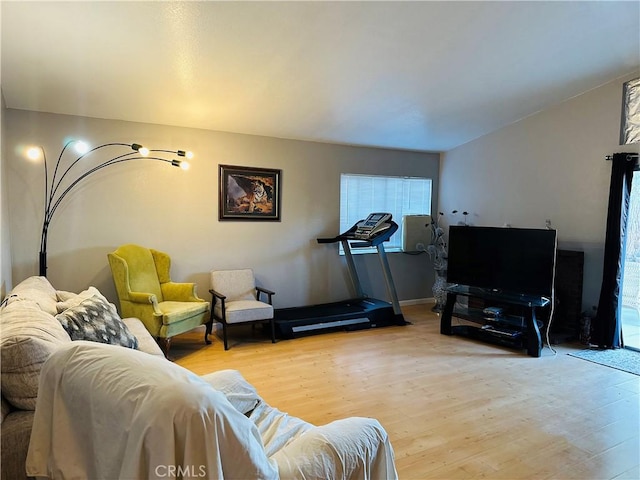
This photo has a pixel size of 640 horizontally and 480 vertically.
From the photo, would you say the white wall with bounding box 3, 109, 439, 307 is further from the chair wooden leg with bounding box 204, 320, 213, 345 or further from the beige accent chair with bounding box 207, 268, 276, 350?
the chair wooden leg with bounding box 204, 320, 213, 345

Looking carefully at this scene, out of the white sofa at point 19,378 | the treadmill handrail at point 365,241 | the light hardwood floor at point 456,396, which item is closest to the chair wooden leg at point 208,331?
the light hardwood floor at point 456,396

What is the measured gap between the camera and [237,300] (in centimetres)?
463

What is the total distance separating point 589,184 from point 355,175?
9.42 feet

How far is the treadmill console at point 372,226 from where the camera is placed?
495 cm

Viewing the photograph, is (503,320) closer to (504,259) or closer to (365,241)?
(504,259)

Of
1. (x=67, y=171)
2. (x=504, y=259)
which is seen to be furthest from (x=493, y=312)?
(x=67, y=171)

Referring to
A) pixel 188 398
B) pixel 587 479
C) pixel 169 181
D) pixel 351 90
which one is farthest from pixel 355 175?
pixel 188 398

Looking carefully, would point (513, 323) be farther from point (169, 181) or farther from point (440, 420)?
point (169, 181)

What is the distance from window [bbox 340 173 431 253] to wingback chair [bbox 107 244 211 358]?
242cm

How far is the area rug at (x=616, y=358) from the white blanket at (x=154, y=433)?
3464 mm

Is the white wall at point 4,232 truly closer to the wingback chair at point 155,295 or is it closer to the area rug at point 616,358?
the wingback chair at point 155,295

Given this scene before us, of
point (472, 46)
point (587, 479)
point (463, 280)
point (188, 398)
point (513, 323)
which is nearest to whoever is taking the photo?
point (188, 398)

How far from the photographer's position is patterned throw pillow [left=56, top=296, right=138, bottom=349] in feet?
7.25

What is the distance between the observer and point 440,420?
8.98 ft
